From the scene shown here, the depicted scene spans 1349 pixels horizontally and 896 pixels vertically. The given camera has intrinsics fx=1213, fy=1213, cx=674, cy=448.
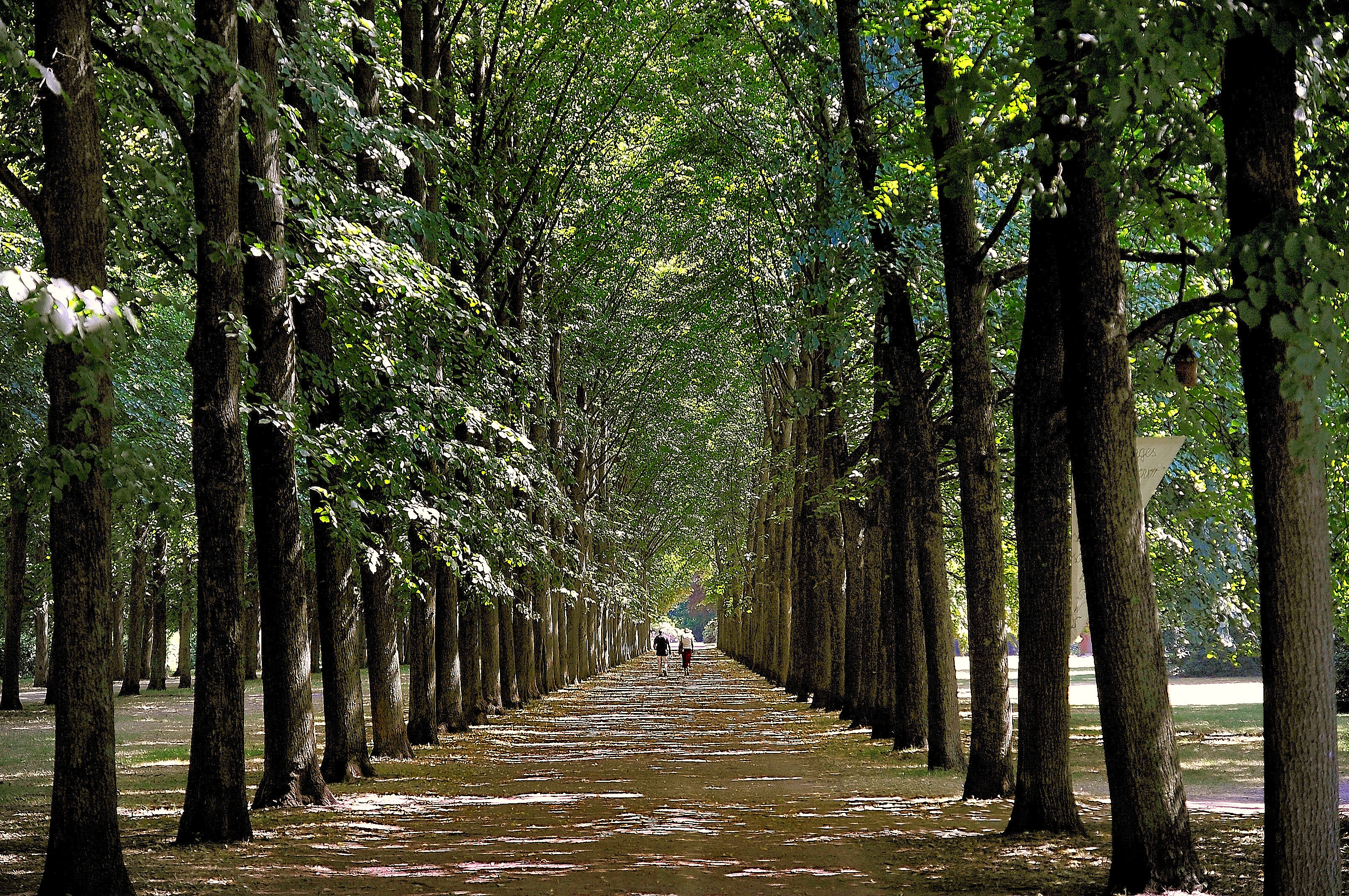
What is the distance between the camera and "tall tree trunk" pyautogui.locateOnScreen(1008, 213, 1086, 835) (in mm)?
9789

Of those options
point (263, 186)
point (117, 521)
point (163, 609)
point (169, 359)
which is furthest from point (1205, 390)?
point (163, 609)

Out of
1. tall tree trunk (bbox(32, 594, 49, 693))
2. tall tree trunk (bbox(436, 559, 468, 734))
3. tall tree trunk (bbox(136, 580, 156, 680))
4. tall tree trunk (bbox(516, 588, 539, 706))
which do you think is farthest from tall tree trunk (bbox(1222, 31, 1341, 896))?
tall tree trunk (bbox(32, 594, 49, 693))

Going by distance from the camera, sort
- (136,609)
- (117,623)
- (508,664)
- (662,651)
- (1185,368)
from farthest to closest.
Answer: (662,651) → (117,623) → (136,609) → (508,664) → (1185,368)

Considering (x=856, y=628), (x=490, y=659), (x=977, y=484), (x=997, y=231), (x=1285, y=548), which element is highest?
(x=997, y=231)

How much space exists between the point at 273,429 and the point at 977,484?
717 centimetres

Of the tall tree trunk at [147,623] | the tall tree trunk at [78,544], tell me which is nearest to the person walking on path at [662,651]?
the tall tree trunk at [147,623]

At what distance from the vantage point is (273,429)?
1170 centimetres

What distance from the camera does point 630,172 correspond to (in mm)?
24984

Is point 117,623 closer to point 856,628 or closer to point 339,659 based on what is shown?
point 856,628

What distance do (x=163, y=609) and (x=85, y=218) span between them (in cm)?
3993

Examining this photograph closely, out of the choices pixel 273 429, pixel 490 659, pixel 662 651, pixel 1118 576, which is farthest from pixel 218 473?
pixel 662 651

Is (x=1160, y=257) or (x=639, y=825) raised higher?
(x=1160, y=257)

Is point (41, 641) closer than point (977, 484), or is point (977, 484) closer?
point (977, 484)

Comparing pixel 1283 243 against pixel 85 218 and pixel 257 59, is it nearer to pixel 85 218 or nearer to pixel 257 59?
pixel 85 218
